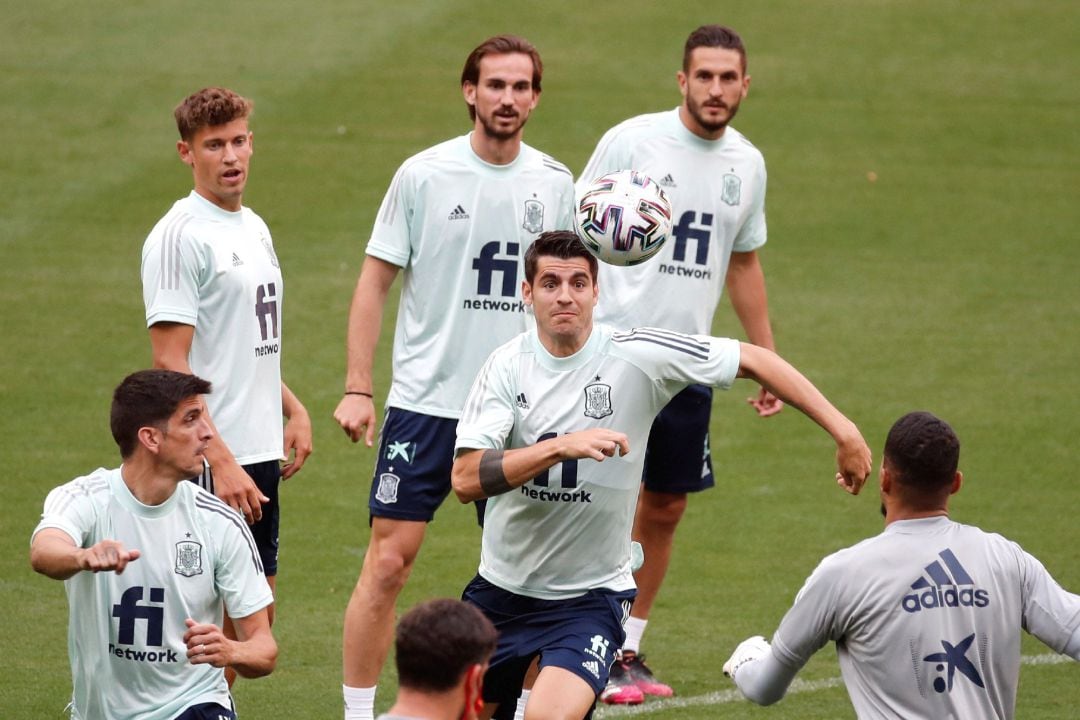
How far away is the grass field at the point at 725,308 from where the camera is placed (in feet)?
31.4

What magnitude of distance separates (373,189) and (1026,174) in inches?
278

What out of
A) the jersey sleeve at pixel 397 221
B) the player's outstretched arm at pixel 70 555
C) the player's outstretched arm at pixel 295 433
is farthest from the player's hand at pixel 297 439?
the player's outstretched arm at pixel 70 555

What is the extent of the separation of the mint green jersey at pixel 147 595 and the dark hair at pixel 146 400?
0.21 m

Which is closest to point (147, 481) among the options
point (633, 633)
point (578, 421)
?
point (578, 421)

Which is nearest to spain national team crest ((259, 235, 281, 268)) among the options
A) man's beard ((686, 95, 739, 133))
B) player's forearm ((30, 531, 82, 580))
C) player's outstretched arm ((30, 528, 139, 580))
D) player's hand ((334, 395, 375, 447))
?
player's hand ((334, 395, 375, 447))

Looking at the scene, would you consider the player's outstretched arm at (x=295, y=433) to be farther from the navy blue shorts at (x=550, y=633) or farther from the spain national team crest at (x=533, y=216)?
the spain national team crest at (x=533, y=216)

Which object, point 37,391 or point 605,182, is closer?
point 605,182

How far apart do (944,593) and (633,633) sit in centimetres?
337

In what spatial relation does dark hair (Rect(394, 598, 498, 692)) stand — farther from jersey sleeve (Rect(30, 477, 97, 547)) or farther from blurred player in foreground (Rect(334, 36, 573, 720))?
blurred player in foreground (Rect(334, 36, 573, 720))

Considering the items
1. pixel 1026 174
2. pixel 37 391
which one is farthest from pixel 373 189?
pixel 1026 174

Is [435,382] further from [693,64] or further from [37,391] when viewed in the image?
[37,391]

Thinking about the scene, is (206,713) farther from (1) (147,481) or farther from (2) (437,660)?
(2) (437,660)

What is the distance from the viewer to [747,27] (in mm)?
21422

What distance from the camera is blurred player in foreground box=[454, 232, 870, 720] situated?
639cm
